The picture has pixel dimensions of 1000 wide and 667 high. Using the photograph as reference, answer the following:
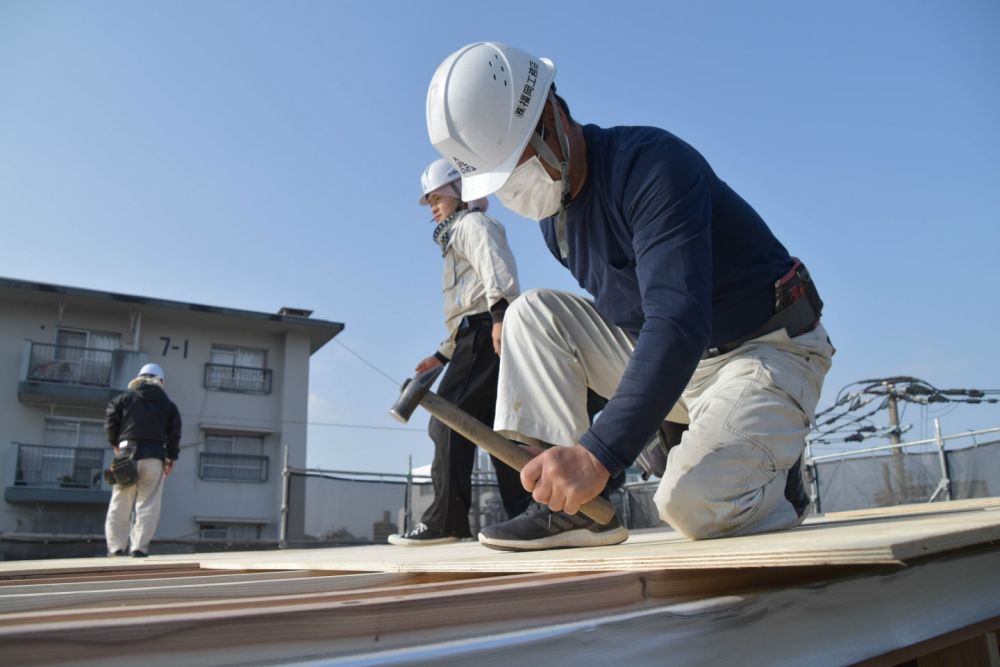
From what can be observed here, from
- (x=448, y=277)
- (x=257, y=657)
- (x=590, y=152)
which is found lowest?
(x=257, y=657)

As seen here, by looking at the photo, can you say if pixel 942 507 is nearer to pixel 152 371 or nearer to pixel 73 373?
pixel 152 371

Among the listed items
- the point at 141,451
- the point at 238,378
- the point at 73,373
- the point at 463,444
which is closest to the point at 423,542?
the point at 463,444

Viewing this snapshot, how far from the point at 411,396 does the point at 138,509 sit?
621 centimetres

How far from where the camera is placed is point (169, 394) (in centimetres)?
2350

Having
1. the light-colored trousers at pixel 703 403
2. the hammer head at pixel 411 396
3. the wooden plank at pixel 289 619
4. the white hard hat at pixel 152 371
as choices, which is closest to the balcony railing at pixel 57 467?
the white hard hat at pixel 152 371

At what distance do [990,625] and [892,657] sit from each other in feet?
1.16

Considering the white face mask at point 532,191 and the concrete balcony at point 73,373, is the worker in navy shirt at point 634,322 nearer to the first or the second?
the white face mask at point 532,191

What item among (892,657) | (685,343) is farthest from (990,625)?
(685,343)

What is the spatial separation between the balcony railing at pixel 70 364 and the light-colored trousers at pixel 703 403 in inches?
907

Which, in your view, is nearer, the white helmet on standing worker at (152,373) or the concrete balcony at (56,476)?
the white helmet on standing worker at (152,373)

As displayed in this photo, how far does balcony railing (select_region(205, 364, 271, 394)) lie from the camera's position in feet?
80.5

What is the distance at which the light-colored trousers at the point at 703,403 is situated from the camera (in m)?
1.90

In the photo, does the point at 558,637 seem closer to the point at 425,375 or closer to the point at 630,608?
the point at 630,608

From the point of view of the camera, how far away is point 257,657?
786 mm
